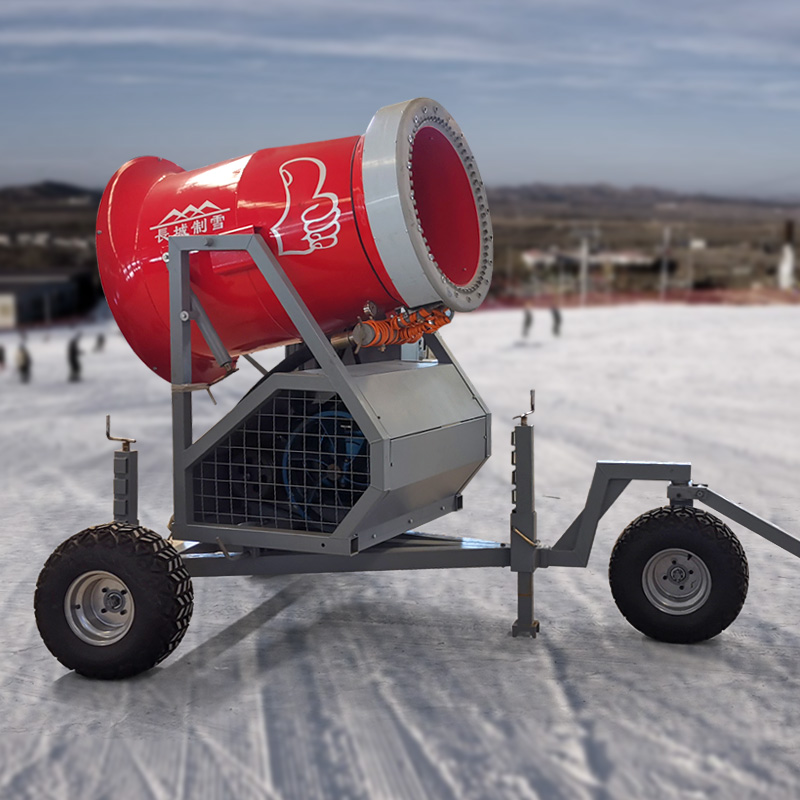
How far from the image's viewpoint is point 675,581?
4055 mm

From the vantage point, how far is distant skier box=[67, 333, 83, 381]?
1188 centimetres

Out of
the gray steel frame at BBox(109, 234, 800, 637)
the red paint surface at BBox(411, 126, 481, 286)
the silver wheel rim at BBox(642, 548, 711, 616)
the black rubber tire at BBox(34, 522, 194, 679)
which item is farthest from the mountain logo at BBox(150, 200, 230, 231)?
the silver wheel rim at BBox(642, 548, 711, 616)

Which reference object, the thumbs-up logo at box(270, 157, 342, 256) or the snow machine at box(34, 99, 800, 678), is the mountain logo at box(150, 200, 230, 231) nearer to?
the snow machine at box(34, 99, 800, 678)

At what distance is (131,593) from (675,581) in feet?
6.50

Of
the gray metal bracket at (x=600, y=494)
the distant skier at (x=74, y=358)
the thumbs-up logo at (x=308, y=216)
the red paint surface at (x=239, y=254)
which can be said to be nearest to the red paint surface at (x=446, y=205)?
the red paint surface at (x=239, y=254)

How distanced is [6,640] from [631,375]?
945cm

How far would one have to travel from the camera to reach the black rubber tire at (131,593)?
3.63 meters

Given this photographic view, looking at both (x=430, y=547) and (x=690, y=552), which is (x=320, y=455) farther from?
(x=690, y=552)

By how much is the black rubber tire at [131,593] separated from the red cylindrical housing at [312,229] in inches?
34.5

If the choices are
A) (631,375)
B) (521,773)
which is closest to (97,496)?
(521,773)

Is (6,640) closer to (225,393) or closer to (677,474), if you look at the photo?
(677,474)

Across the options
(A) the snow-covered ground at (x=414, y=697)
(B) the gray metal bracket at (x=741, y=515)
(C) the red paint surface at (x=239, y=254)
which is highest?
(C) the red paint surface at (x=239, y=254)

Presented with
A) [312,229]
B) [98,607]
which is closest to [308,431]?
[312,229]

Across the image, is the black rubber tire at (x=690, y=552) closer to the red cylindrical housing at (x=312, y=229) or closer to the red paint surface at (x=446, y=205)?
the red cylindrical housing at (x=312, y=229)
